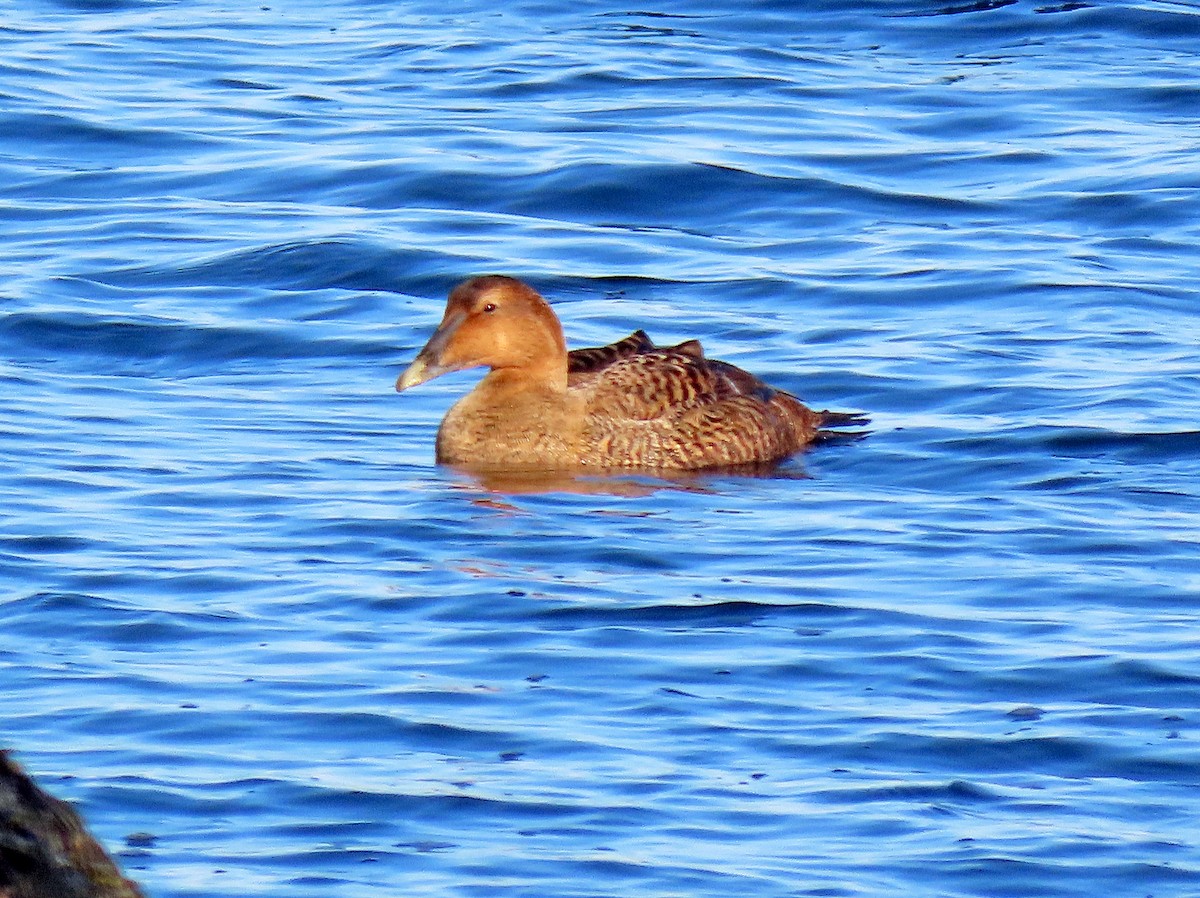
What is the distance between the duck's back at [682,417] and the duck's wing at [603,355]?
0.11 meters

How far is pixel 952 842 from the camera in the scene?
556 cm

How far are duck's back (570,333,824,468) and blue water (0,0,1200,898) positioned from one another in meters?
0.30

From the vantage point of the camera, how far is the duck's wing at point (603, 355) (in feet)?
34.7

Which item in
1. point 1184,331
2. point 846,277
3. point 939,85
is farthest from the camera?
point 939,85

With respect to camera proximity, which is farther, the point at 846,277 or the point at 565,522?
Answer: the point at 846,277

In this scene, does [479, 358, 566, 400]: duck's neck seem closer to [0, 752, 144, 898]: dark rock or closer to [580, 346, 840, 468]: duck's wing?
[580, 346, 840, 468]: duck's wing

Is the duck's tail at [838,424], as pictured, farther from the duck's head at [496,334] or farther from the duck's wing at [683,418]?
the duck's head at [496,334]

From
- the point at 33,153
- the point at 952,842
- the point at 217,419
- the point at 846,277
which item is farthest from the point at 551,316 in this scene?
the point at 33,153

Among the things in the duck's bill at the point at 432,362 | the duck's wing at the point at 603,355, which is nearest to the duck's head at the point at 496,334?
the duck's bill at the point at 432,362

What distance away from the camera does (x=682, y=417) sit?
10.3 metres

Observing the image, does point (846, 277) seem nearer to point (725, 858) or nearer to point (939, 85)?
point (939, 85)

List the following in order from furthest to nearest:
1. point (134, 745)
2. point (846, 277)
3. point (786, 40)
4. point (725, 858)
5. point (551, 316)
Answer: point (786, 40) → point (846, 277) → point (551, 316) → point (134, 745) → point (725, 858)

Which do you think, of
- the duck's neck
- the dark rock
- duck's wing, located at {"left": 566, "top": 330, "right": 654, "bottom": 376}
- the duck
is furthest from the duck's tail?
the dark rock

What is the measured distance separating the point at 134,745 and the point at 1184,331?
693 centimetres
